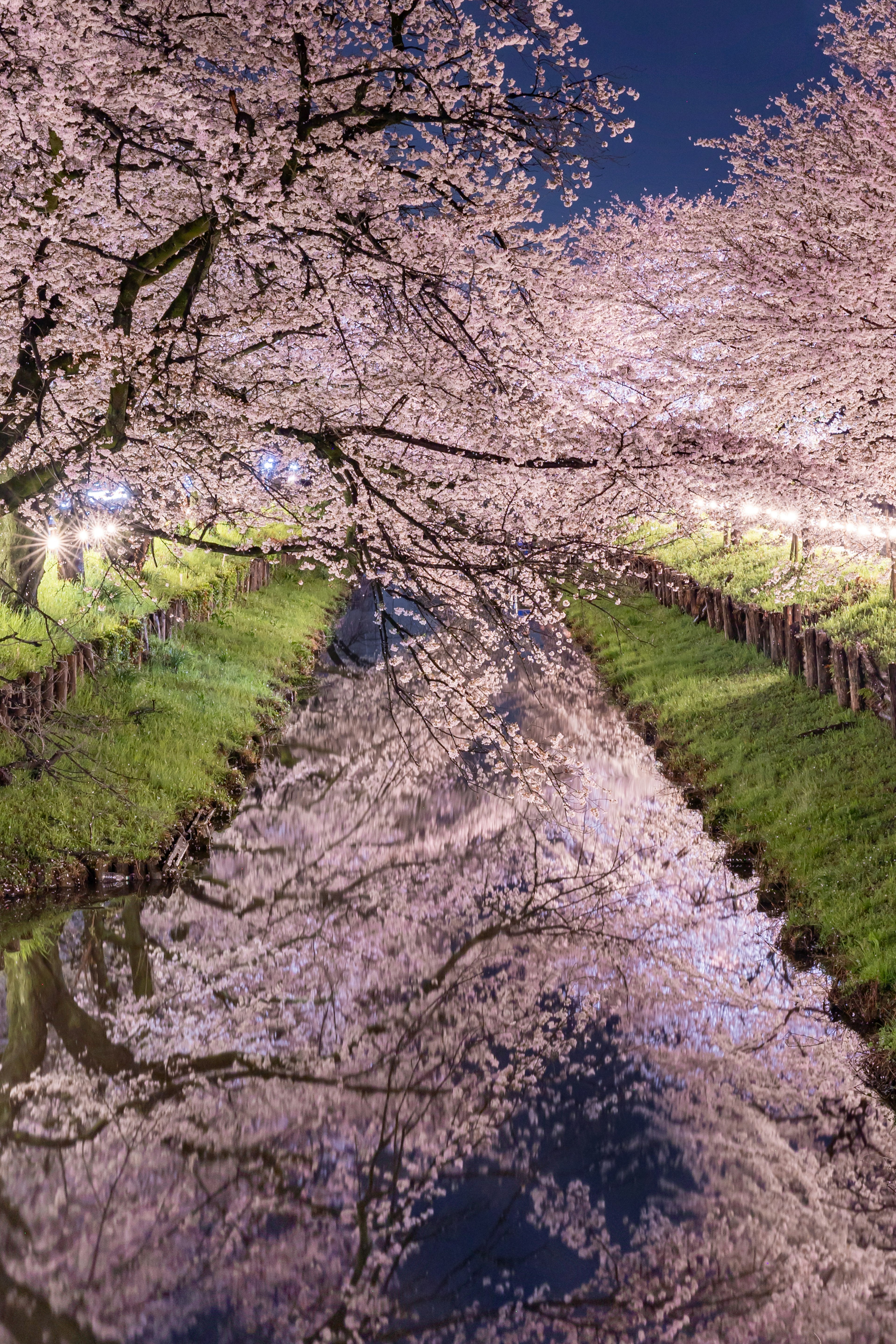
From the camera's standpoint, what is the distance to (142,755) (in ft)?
41.1

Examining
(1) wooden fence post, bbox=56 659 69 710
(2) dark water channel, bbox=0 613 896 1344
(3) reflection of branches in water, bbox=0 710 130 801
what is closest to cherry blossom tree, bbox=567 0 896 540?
(2) dark water channel, bbox=0 613 896 1344

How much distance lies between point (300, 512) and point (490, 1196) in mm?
5797

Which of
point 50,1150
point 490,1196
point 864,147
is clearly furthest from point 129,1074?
point 864,147

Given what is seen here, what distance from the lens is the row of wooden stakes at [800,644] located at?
12188 mm

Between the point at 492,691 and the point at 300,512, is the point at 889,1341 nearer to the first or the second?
the point at 492,691

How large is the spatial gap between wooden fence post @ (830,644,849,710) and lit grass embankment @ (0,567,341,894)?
8.50m

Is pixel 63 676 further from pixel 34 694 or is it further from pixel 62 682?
pixel 34 694

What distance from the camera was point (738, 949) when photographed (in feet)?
29.4

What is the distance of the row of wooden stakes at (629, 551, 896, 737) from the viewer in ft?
40.0

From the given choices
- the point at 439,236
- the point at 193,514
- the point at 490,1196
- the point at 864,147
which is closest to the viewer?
the point at 490,1196

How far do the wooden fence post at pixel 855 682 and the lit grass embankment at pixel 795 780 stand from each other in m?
0.17

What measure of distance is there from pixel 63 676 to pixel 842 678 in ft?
34.1

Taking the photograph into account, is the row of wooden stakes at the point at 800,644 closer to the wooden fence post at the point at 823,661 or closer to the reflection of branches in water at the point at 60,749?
the wooden fence post at the point at 823,661

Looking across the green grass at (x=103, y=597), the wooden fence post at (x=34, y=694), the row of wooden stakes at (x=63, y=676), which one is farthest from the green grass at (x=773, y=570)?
the green grass at (x=103, y=597)
